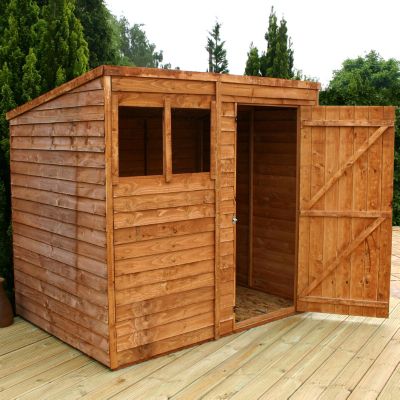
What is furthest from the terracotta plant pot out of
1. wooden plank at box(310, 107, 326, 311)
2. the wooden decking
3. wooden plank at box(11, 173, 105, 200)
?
wooden plank at box(310, 107, 326, 311)

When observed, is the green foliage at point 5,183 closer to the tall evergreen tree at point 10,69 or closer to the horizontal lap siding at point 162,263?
the tall evergreen tree at point 10,69

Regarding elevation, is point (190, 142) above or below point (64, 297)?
above

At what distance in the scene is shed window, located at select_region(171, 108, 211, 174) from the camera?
23.9ft

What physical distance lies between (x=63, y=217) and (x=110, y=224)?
87cm

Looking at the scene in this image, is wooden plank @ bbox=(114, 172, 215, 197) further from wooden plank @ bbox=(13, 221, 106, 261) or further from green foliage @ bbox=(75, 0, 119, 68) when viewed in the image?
green foliage @ bbox=(75, 0, 119, 68)

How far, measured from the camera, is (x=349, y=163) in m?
5.77

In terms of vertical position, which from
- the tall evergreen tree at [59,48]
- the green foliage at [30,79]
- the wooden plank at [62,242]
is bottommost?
the wooden plank at [62,242]

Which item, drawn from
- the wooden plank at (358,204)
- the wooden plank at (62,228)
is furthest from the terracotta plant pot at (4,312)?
the wooden plank at (358,204)

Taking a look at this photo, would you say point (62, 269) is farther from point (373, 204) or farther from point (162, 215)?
point (373, 204)

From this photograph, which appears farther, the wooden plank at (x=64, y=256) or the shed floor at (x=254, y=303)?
the shed floor at (x=254, y=303)

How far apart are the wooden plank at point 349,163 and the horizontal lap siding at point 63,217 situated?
7.93ft

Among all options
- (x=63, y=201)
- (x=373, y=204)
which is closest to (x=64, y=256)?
(x=63, y=201)

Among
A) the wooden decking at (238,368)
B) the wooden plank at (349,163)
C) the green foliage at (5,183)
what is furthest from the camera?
→ the green foliage at (5,183)

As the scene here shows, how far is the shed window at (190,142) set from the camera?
727 centimetres
